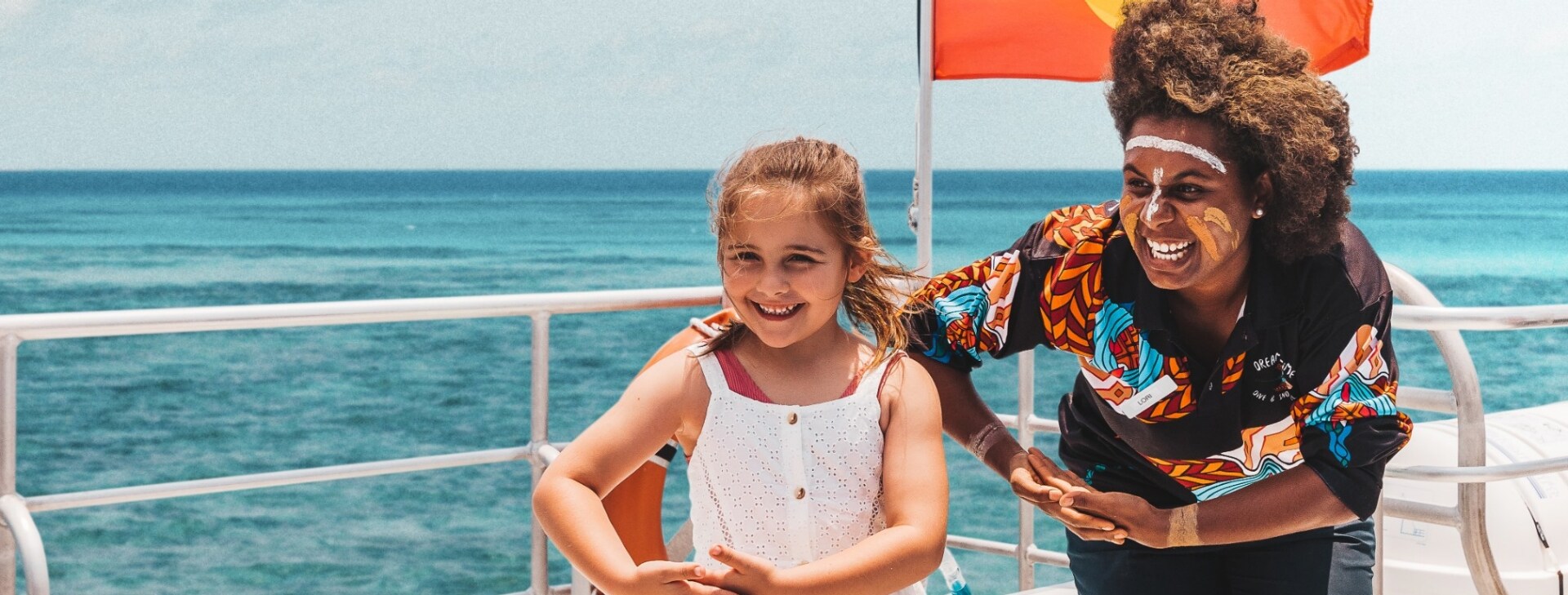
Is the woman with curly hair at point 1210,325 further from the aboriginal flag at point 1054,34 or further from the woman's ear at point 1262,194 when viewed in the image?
the aboriginal flag at point 1054,34

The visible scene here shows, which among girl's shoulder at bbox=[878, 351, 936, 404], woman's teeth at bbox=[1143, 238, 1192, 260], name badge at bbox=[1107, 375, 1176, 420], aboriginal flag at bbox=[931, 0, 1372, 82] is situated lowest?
name badge at bbox=[1107, 375, 1176, 420]

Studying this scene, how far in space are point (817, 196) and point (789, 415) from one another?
0.96ft

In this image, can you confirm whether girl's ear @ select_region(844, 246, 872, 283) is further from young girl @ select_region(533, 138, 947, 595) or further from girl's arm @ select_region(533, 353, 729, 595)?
girl's arm @ select_region(533, 353, 729, 595)

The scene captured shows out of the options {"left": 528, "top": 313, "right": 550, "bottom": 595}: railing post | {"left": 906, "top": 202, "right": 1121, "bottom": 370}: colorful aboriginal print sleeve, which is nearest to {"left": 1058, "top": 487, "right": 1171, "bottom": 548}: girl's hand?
{"left": 906, "top": 202, "right": 1121, "bottom": 370}: colorful aboriginal print sleeve

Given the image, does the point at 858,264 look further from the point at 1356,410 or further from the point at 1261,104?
the point at 1356,410

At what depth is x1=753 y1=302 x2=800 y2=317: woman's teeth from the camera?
1909 millimetres

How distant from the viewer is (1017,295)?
218 centimetres

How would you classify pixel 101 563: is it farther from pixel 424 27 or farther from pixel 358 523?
pixel 424 27

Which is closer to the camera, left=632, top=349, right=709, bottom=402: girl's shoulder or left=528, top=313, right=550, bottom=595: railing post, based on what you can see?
left=632, top=349, right=709, bottom=402: girl's shoulder

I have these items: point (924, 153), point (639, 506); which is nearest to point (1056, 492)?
point (639, 506)

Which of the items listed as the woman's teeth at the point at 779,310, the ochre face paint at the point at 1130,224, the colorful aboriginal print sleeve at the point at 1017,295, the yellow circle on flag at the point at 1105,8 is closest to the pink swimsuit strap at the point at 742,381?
the woman's teeth at the point at 779,310

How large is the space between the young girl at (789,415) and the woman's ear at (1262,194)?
50cm

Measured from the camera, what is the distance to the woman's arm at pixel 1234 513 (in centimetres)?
198

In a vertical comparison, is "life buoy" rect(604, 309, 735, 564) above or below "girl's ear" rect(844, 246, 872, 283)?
below
